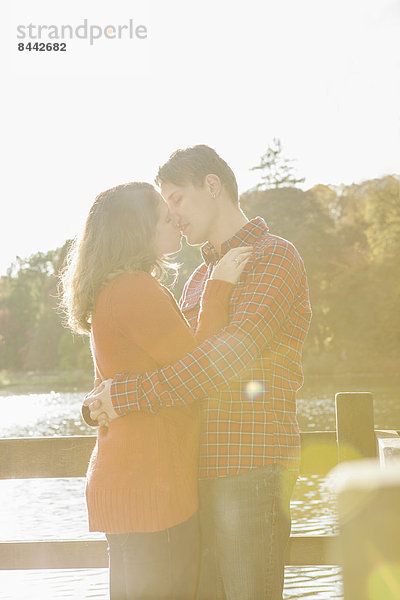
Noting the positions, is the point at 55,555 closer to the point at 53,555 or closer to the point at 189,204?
the point at 53,555

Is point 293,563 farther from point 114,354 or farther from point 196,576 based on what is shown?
point 114,354

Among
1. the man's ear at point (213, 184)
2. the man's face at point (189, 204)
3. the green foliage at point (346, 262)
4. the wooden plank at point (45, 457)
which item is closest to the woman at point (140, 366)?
the man's face at point (189, 204)

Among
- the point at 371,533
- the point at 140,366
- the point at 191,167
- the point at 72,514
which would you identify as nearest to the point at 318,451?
the point at 140,366

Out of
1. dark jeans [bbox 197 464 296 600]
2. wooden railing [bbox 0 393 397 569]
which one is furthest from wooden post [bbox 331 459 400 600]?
wooden railing [bbox 0 393 397 569]

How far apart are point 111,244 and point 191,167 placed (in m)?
0.49

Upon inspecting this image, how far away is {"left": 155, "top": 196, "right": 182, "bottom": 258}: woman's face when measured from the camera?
109 inches

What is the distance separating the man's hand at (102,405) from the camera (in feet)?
8.36

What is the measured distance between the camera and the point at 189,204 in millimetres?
2939

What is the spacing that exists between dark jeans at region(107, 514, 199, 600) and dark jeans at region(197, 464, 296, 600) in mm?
130

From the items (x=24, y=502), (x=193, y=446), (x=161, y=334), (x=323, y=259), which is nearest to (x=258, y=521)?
(x=193, y=446)

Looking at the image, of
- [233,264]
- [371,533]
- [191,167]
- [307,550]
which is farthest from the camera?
[307,550]

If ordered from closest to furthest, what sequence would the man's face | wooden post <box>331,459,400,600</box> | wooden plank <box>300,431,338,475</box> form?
wooden post <box>331,459,400,600</box> → the man's face → wooden plank <box>300,431,338,475</box>

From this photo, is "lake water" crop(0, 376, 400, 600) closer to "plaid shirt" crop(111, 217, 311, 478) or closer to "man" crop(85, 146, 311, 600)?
"man" crop(85, 146, 311, 600)

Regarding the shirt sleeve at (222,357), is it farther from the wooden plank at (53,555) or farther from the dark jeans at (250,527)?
the wooden plank at (53,555)
